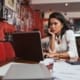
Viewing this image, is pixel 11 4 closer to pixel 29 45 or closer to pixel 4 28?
pixel 4 28

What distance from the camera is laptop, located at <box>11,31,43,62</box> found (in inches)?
68.0

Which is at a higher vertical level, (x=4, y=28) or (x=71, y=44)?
(x=4, y=28)

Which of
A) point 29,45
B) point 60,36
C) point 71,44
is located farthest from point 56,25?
point 29,45

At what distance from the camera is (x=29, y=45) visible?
5.83 ft

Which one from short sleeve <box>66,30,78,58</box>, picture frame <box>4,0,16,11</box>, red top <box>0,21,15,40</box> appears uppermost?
picture frame <box>4,0,16,11</box>

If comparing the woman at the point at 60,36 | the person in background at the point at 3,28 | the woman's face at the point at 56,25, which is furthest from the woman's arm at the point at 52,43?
the person in background at the point at 3,28

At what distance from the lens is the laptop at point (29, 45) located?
1.73m

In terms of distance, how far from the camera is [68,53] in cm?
258

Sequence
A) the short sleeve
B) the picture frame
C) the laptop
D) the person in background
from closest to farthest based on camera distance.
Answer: the laptop → the short sleeve → the person in background → the picture frame

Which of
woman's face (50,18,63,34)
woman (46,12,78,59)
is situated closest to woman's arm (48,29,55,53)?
woman (46,12,78,59)

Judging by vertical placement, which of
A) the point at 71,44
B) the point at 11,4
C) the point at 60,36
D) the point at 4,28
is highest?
the point at 11,4

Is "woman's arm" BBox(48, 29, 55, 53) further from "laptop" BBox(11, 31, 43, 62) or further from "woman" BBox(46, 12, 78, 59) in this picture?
"laptop" BBox(11, 31, 43, 62)

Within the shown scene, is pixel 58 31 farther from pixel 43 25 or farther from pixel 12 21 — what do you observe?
pixel 43 25

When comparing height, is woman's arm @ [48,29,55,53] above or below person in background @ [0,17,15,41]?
below
